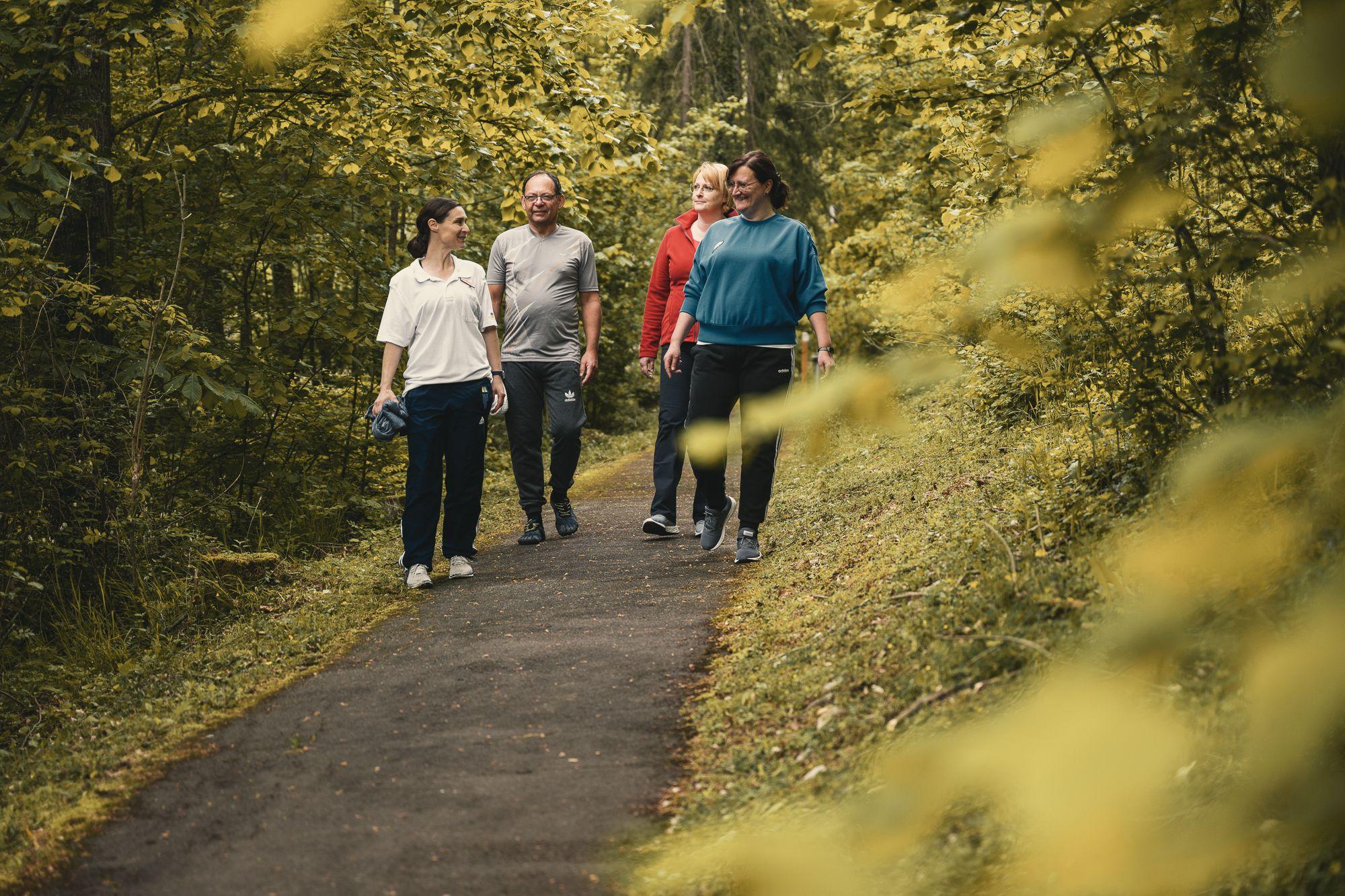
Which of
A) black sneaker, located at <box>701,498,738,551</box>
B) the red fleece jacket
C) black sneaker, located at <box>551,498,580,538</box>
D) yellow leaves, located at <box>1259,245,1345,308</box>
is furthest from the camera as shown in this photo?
black sneaker, located at <box>551,498,580,538</box>

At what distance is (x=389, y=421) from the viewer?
6.79m

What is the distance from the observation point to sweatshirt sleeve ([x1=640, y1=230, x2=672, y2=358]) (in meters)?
8.12

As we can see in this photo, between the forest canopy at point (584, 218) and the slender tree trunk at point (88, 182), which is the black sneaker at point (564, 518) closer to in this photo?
the forest canopy at point (584, 218)

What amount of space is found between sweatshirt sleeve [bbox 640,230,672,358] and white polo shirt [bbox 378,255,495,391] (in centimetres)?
144

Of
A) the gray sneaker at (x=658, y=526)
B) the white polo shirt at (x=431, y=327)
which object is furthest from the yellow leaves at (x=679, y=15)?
the gray sneaker at (x=658, y=526)

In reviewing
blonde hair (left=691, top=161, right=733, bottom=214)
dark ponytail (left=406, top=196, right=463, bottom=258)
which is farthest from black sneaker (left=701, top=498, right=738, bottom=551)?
dark ponytail (left=406, top=196, right=463, bottom=258)

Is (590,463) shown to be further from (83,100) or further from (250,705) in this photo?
(250,705)

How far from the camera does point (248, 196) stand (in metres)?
9.62

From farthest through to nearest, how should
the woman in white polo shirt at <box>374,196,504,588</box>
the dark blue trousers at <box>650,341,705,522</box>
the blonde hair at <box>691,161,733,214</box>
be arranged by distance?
the dark blue trousers at <box>650,341,705,522</box>, the blonde hair at <box>691,161,733,214</box>, the woman in white polo shirt at <box>374,196,504,588</box>

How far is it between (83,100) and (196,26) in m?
1.08

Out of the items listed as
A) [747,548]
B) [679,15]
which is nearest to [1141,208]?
[679,15]

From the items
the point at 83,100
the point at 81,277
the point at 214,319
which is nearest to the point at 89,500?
the point at 81,277

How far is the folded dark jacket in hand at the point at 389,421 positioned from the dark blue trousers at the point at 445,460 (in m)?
0.13

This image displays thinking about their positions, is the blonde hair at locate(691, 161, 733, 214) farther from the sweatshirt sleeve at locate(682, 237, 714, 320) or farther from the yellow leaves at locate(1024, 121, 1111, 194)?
the yellow leaves at locate(1024, 121, 1111, 194)
